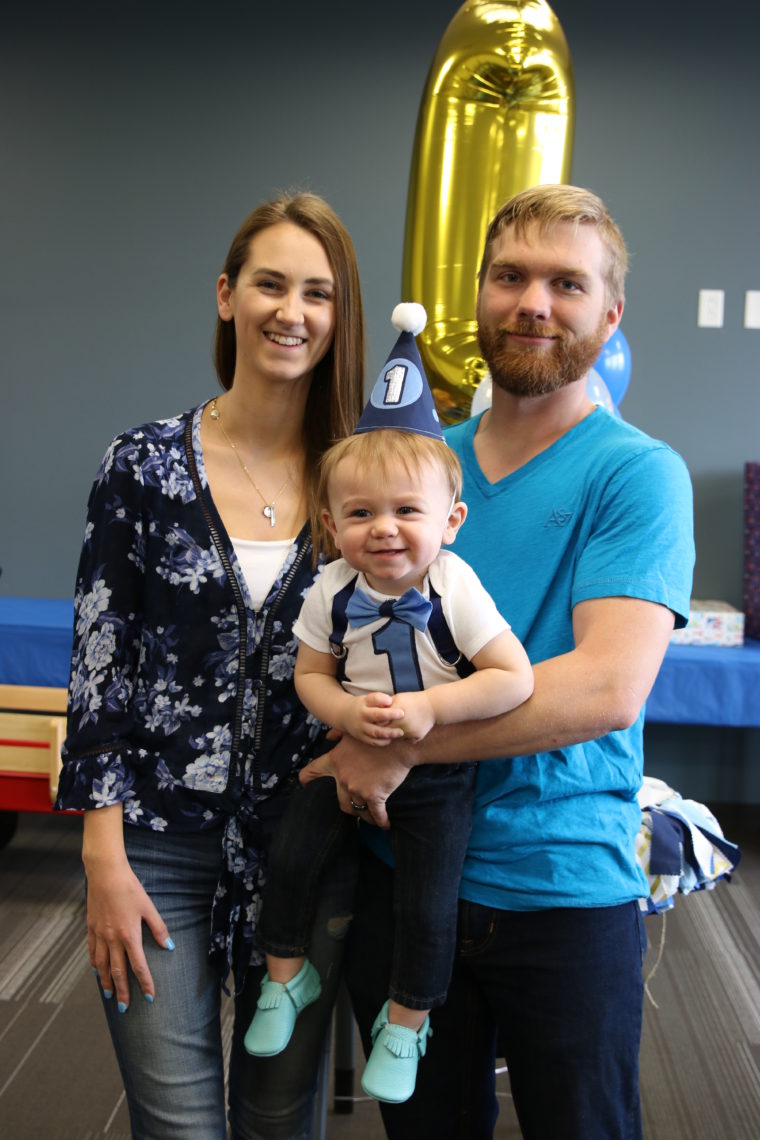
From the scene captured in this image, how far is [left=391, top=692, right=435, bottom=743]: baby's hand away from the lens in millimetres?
1179

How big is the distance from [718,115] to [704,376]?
1012 millimetres

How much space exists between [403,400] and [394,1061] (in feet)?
2.64

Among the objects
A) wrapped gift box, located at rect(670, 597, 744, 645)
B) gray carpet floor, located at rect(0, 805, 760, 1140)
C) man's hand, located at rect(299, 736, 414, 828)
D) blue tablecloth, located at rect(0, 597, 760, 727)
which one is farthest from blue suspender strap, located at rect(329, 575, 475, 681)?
wrapped gift box, located at rect(670, 597, 744, 645)

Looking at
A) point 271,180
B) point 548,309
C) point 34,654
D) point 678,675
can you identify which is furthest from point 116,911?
point 271,180

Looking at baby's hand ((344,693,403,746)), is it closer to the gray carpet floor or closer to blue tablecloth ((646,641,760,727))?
the gray carpet floor

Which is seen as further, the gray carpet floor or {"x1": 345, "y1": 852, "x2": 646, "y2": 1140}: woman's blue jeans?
the gray carpet floor

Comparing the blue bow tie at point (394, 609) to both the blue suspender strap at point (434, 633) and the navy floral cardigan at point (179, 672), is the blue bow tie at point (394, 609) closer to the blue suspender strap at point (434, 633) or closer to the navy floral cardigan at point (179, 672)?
the blue suspender strap at point (434, 633)

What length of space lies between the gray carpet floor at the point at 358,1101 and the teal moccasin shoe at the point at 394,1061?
116cm

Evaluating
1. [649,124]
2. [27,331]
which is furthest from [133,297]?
[649,124]

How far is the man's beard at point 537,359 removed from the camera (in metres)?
1.32

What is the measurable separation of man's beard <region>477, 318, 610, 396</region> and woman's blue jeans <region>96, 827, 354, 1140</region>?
26.5 inches

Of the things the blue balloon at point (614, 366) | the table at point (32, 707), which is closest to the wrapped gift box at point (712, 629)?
the blue balloon at point (614, 366)

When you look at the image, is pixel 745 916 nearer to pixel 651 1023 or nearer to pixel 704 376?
pixel 651 1023

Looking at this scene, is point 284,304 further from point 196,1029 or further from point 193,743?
point 196,1029
